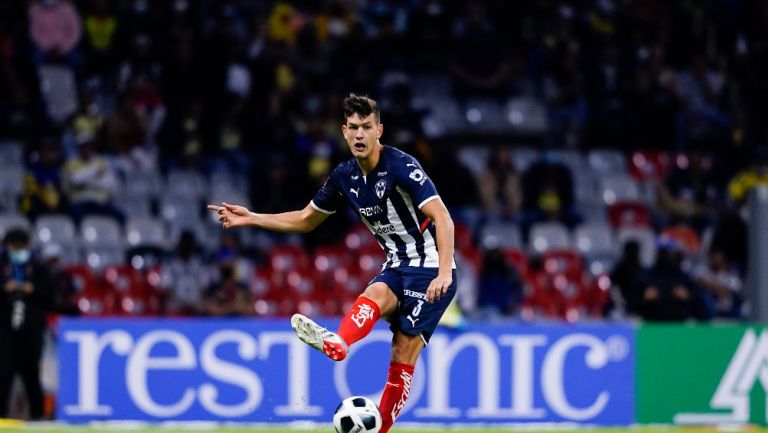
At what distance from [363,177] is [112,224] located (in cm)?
885

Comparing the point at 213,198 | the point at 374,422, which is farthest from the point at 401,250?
the point at 213,198

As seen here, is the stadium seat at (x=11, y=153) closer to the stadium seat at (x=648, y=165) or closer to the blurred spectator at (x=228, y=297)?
the blurred spectator at (x=228, y=297)

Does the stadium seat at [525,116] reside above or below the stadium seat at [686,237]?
above

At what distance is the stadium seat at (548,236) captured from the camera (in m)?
18.3

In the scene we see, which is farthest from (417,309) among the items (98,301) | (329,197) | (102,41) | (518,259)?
(102,41)

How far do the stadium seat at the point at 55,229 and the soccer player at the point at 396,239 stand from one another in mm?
8131

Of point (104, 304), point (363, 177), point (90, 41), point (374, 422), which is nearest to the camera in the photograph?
point (374, 422)

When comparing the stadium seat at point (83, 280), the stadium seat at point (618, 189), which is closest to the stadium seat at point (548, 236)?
the stadium seat at point (618, 189)

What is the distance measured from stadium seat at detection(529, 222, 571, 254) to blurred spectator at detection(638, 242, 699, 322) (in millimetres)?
2042

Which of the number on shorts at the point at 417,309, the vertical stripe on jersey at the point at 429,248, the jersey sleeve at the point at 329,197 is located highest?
the jersey sleeve at the point at 329,197

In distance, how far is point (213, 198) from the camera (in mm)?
18500

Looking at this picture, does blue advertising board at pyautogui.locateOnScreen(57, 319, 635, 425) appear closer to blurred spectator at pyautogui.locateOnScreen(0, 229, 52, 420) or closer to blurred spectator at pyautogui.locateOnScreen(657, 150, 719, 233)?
blurred spectator at pyautogui.locateOnScreen(0, 229, 52, 420)

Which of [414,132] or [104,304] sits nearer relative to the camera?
[104,304]

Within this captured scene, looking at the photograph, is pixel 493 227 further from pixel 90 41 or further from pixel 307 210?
pixel 307 210
